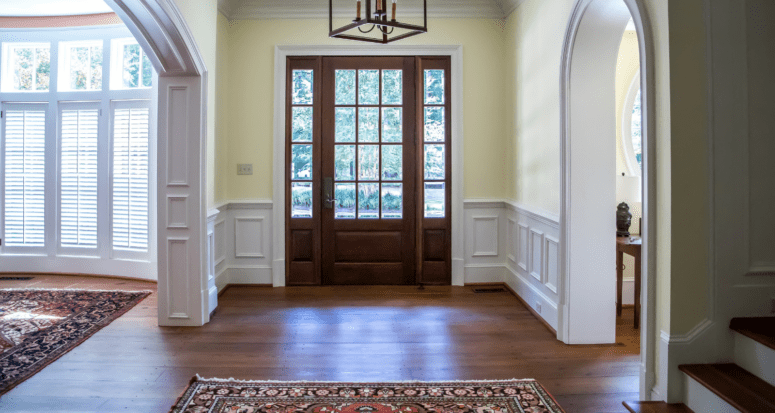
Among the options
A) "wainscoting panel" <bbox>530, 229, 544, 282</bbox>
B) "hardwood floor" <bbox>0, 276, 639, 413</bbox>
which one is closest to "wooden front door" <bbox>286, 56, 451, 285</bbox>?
"hardwood floor" <bbox>0, 276, 639, 413</bbox>

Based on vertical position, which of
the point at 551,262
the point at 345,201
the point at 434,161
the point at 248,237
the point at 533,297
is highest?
the point at 434,161

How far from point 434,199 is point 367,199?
0.72 m

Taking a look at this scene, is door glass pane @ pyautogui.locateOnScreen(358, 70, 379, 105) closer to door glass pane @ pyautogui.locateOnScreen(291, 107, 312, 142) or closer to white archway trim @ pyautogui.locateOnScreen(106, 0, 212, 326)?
door glass pane @ pyautogui.locateOnScreen(291, 107, 312, 142)

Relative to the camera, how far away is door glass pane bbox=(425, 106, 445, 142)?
224 inches

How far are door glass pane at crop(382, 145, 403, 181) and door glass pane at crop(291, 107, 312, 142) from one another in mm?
820

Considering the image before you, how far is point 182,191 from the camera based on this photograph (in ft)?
13.8

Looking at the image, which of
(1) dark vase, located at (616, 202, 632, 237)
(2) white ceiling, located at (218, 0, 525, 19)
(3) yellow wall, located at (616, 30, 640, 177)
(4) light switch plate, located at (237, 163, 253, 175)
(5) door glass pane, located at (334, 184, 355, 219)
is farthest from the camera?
(5) door glass pane, located at (334, 184, 355, 219)

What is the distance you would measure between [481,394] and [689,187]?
1504 mm

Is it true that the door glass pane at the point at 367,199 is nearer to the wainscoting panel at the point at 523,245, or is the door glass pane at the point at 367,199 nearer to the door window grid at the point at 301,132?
the door window grid at the point at 301,132

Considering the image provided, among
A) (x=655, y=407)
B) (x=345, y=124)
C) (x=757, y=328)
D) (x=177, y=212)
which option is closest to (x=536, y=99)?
(x=345, y=124)

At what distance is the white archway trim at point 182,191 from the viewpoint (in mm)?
4180

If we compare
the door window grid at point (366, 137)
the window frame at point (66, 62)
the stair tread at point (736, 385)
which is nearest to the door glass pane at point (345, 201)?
the door window grid at point (366, 137)

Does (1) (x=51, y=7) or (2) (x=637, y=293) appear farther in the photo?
(1) (x=51, y=7)

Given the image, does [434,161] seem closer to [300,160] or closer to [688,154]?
[300,160]
